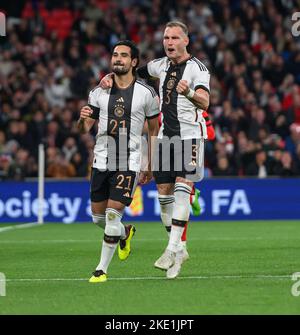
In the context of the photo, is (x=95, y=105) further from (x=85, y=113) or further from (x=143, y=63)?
(x=143, y=63)

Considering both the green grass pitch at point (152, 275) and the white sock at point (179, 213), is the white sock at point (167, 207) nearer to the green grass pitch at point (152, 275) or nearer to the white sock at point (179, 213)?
the green grass pitch at point (152, 275)

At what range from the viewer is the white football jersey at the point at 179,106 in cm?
1059

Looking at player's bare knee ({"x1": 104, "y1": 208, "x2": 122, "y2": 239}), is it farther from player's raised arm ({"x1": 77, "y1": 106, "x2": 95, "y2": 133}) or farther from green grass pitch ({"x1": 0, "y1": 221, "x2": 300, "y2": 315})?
player's raised arm ({"x1": 77, "y1": 106, "x2": 95, "y2": 133})

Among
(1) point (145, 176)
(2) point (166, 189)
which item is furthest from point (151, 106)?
(2) point (166, 189)

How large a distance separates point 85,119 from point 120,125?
336mm

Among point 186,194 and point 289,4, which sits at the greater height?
point 289,4

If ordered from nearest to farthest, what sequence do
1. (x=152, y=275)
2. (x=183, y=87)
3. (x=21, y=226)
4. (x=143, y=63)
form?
(x=183, y=87)
(x=152, y=275)
(x=21, y=226)
(x=143, y=63)

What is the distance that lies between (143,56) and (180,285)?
14357mm

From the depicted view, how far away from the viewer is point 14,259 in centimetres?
1265

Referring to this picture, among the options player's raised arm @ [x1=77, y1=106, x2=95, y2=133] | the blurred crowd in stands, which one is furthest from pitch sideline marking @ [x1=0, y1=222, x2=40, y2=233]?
player's raised arm @ [x1=77, y1=106, x2=95, y2=133]

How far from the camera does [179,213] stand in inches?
408
